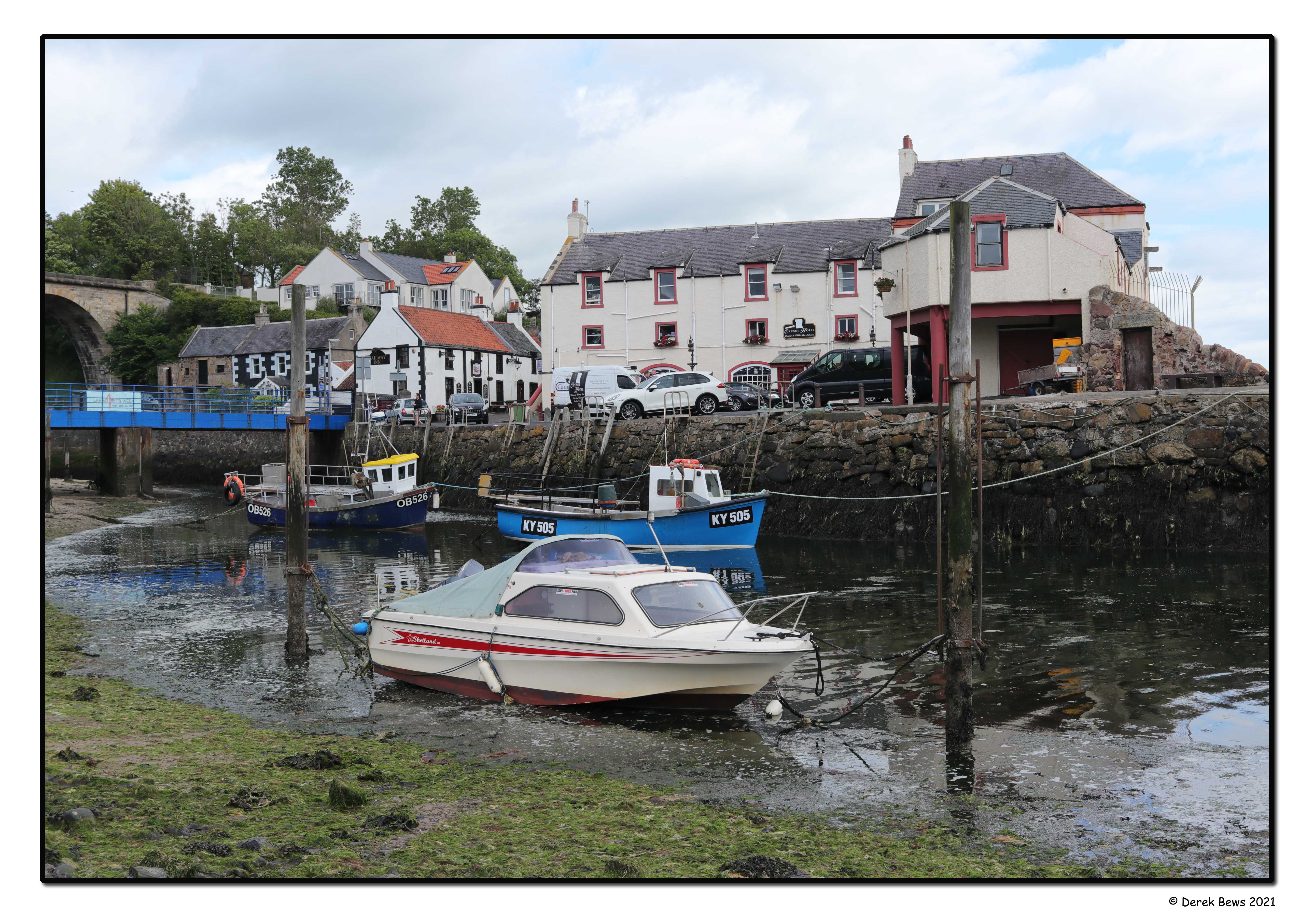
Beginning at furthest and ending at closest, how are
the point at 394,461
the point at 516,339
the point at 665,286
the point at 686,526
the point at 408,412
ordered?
the point at 516,339 → the point at 408,412 → the point at 665,286 → the point at 394,461 → the point at 686,526

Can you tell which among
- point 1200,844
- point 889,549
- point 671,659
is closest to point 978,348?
point 889,549

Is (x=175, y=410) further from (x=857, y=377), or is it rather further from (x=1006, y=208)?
(x=1006, y=208)

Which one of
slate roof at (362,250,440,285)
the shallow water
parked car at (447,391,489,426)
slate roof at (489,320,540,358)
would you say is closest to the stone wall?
the shallow water

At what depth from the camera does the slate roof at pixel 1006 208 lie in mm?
29891

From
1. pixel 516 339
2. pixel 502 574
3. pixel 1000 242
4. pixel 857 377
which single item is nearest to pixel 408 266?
pixel 516 339

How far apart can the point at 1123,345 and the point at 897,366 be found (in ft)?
20.9

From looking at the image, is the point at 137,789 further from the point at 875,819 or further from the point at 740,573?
the point at 740,573

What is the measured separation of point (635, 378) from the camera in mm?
43156

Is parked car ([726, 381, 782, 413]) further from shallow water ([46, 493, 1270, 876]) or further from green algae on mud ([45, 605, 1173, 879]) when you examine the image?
green algae on mud ([45, 605, 1173, 879])

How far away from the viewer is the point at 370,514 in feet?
116

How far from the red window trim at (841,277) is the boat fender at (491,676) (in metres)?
38.8

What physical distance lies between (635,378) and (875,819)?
35553mm

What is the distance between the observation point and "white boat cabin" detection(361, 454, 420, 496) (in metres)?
37.2

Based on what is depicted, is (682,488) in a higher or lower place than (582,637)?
higher
